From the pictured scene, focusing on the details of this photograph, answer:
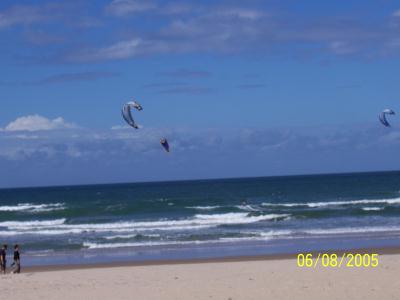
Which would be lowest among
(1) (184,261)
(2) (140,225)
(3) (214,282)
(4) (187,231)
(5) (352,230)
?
(3) (214,282)

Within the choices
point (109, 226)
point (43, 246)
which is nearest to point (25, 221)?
point (109, 226)

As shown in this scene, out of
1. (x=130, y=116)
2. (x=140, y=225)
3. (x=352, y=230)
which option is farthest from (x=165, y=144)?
(x=140, y=225)

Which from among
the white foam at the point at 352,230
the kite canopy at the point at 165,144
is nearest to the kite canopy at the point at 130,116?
the kite canopy at the point at 165,144

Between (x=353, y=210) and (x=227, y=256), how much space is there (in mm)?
19224

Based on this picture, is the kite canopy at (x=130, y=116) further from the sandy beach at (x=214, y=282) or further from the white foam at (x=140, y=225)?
the white foam at (x=140, y=225)

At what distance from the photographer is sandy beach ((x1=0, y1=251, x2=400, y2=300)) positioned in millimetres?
13211

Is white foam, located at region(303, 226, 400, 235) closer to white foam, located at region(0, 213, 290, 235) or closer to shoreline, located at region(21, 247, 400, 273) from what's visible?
shoreline, located at region(21, 247, 400, 273)

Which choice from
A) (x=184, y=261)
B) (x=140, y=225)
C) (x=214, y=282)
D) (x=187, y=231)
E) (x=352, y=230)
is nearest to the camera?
(x=214, y=282)

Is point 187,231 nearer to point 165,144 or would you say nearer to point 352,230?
point 352,230

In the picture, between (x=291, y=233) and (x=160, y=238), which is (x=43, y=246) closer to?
(x=160, y=238)

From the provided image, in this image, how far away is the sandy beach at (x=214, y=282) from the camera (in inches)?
520

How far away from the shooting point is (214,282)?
582 inches

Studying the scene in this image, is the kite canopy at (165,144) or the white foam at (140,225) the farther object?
the white foam at (140,225)

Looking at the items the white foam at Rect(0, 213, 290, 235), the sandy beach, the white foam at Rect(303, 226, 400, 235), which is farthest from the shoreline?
the white foam at Rect(0, 213, 290, 235)
